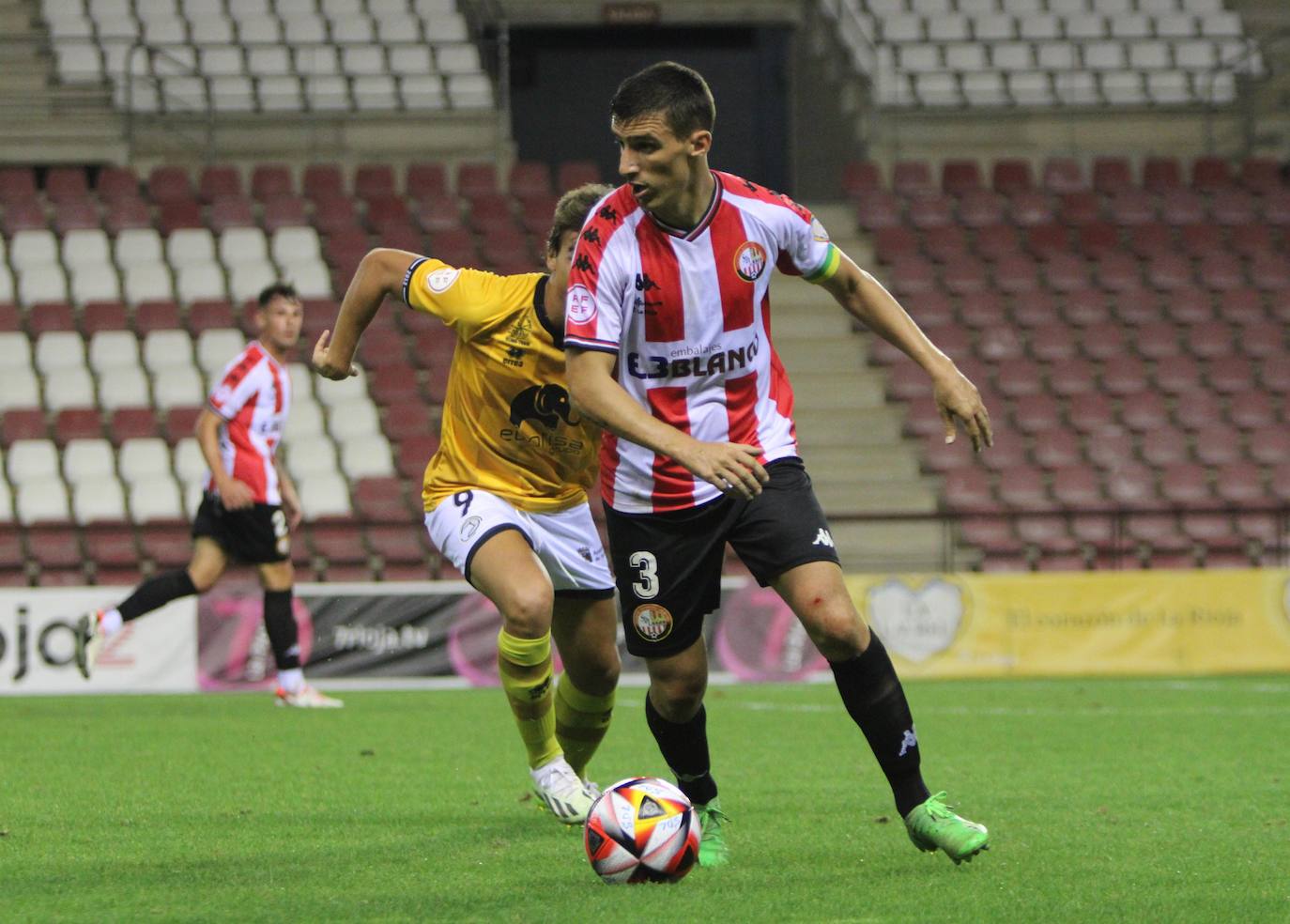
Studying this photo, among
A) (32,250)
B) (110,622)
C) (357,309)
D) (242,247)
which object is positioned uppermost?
(357,309)

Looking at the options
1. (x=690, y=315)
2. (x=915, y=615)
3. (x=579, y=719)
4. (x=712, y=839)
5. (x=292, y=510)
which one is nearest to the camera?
(x=690, y=315)

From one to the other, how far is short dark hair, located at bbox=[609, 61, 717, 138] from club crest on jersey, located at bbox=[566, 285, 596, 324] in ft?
1.44

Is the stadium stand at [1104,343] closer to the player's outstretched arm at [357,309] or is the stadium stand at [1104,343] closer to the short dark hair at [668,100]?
the player's outstretched arm at [357,309]

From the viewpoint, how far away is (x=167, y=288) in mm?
16906

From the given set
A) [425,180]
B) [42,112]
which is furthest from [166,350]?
[42,112]

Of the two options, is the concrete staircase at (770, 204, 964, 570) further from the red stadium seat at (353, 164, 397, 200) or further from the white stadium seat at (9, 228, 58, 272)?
the white stadium seat at (9, 228, 58, 272)

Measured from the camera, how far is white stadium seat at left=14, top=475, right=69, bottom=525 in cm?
1452

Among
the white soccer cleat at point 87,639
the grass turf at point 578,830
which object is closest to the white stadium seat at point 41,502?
the grass turf at point 578,830

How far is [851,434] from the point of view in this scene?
1708cm

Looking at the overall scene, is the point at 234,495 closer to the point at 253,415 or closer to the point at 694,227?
the point at 253,415

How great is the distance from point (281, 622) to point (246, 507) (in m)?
0.74

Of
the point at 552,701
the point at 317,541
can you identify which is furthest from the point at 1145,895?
the point at 317,541

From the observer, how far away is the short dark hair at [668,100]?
4.41m

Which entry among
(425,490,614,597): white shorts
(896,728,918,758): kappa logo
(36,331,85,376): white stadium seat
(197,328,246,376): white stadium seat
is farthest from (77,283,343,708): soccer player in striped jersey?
(36,331,85,376): white stadium seat
